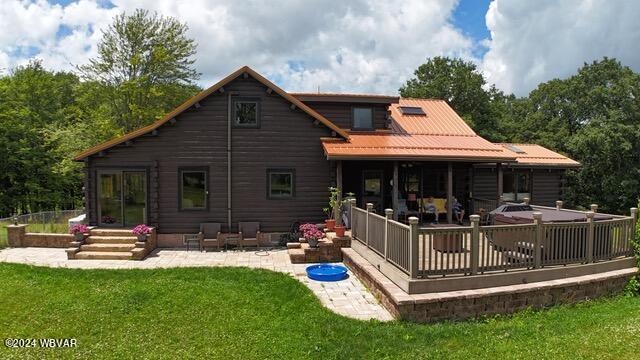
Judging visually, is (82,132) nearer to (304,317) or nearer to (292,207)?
(292,207)

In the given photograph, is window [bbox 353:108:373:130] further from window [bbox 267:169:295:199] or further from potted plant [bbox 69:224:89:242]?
potted plant [bbox 69:224:89:242]

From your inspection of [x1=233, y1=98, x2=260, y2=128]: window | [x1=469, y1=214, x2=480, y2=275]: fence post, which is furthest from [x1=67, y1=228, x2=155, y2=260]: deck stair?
[x1=469, y1=214, x2=480, y2=275]: fence post

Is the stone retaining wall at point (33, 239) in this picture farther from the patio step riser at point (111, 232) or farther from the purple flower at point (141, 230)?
the purple flower at point (141, 230)

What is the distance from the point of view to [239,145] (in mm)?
13562

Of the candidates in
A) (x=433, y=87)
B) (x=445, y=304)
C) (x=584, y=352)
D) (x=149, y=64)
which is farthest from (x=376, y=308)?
(x=433, y=87)

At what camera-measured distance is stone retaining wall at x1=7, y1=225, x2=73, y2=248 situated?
12.9 m

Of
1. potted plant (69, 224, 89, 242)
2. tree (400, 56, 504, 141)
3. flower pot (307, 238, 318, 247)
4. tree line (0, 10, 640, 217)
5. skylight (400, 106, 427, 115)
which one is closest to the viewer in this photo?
flower pot (307, 238, 318, 247)

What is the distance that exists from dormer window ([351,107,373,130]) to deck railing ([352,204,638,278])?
7.83 m

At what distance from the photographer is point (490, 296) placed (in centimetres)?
728

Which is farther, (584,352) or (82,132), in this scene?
(82,132)

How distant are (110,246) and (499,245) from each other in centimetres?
1149

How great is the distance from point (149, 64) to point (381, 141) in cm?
1879

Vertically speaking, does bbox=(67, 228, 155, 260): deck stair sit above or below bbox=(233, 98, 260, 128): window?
below

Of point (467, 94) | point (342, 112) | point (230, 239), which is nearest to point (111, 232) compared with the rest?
point (230, 239)
